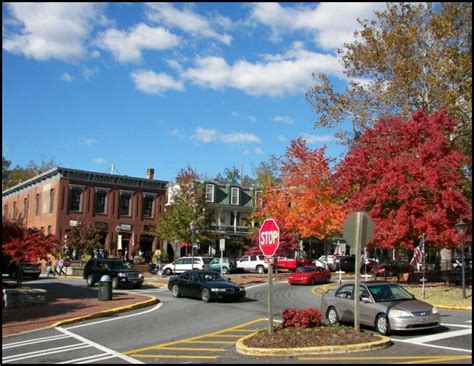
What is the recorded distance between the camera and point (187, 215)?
4938 centimetres

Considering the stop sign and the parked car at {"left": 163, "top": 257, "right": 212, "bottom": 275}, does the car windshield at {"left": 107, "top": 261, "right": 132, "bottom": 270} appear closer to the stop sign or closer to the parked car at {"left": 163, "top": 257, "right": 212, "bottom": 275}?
the parked car at {"left": 163, "top": 257, "right": 212, "bottom": 275}

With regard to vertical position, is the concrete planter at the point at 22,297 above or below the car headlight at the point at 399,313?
below

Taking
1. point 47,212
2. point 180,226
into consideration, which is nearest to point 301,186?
point 180,226

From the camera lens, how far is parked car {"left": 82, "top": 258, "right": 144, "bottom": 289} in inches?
1202

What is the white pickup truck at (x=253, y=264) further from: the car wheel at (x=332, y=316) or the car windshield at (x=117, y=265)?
the car wheel at (x=332, y=316)

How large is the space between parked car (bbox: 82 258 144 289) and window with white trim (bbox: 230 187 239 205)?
114ft

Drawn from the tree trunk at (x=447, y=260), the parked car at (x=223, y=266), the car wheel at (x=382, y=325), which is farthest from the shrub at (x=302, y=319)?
the parked car at (x=223, y=266)

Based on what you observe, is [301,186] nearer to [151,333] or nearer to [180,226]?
[180,226]

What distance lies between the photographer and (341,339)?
1193 cm

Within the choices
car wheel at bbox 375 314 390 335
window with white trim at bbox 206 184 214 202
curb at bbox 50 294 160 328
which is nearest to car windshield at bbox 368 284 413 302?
car wheel at bbox 375 314 390 335

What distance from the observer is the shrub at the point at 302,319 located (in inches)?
512

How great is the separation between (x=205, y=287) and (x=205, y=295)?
0.33m

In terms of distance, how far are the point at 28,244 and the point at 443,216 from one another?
17.6 meters

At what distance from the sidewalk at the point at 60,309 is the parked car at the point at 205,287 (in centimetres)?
184
